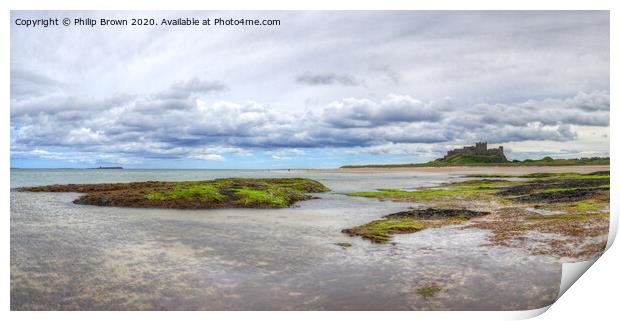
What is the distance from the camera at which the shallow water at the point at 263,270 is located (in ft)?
41.7

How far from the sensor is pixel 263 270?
49.5 feet

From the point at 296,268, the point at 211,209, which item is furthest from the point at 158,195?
the point at 296,268

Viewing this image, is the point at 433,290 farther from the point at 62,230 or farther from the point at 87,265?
the point at 62,230

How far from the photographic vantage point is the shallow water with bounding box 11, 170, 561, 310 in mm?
12719

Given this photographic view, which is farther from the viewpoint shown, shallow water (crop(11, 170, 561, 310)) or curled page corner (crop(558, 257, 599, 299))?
curled page corner (crop(558, 257, 599, 299))

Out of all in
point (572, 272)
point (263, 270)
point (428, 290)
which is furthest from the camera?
point (263, 270)

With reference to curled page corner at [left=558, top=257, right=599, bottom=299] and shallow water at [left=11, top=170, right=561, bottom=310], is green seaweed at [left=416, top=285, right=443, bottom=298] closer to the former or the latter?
shallow water at [left=11, top=170, right=561, bottom=310]

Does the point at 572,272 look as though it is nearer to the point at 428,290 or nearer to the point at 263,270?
the point at 428,290

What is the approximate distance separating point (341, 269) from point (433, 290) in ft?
11.6

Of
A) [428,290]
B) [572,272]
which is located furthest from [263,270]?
[572,272]

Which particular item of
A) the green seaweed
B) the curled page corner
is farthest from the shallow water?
the curled page corner

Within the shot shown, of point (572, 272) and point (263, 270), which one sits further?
point (263, 270)

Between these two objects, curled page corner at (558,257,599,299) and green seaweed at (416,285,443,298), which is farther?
curled page corner at (558,257,599,299)

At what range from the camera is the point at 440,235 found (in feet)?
68.2
